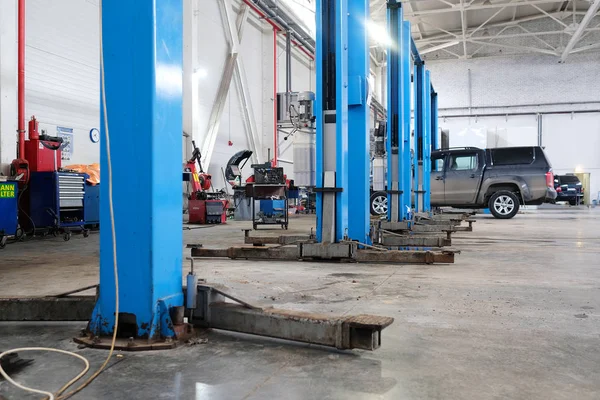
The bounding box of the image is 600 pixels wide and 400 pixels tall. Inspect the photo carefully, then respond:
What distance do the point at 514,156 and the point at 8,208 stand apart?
37.1 feet

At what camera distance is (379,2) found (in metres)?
20.0

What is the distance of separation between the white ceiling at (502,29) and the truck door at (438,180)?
32.4 ft

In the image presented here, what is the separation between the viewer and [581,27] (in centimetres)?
2092

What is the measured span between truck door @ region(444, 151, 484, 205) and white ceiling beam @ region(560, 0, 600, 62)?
31.9 feet

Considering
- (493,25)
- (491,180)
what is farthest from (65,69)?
(493,25)

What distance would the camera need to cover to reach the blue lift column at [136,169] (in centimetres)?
218

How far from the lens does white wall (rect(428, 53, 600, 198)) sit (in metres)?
25.7

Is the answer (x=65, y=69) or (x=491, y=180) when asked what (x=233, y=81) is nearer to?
(x=65, y=69)

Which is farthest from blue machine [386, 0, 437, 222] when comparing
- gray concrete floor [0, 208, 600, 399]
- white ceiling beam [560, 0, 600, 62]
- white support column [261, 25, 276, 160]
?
white ceiling beam [560, 0, 600, 62]

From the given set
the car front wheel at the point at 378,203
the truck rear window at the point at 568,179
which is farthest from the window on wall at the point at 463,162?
the truck rear window at the point at 568,179

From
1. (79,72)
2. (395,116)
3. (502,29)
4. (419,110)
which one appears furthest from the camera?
(502,29)

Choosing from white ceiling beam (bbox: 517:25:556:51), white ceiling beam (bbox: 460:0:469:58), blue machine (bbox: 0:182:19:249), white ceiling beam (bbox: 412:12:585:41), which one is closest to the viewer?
blue machine (bbox: 0:182:19:249)

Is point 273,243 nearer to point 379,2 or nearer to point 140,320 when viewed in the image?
point 140,320

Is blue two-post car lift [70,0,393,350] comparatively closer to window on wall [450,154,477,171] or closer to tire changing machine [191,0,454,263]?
tire changing machine [191,0,454,263]
